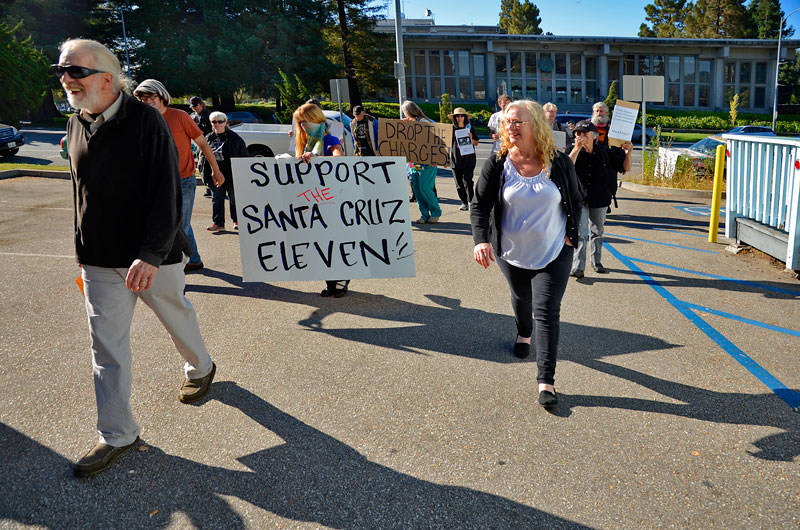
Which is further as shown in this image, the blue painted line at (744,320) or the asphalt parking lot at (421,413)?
the blue painted line at (744,320)

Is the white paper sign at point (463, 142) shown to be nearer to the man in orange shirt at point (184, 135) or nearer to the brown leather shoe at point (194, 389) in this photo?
the man in orange shirt at point (184, 135)

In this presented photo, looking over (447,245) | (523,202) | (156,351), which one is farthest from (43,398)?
(447,245)

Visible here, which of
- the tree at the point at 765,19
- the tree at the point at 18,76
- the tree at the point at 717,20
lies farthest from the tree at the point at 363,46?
the tree at the point at 765,19

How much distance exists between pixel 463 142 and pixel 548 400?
7.01m

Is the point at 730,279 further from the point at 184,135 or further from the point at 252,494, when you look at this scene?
the point at 184,135

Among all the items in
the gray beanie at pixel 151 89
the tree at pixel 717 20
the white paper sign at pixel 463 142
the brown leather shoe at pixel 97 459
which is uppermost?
the tree at pixel 717 20

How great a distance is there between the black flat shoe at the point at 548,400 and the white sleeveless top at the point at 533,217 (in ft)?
2.53

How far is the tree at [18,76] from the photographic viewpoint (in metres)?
32.3

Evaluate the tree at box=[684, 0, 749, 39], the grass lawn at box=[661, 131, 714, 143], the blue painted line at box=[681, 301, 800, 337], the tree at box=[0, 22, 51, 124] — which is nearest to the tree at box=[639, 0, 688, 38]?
the tree at box=[684, 0, 749, 39]

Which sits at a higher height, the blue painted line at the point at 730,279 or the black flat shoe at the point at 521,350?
the black flat shoe at the point at 521,350

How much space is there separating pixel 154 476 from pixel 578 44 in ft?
168

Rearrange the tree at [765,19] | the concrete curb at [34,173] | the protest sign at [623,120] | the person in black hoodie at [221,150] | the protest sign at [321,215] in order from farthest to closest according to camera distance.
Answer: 1. the tree at [765,19]
2. the concrete curb at [34,173]
3. the protest sign at [623,120]
4. the person in black hoodie at [221,150]
5. the protest sign at [321,215]

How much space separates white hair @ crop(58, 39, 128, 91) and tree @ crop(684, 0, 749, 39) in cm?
8014

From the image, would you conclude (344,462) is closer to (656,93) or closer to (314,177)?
(314,177)
